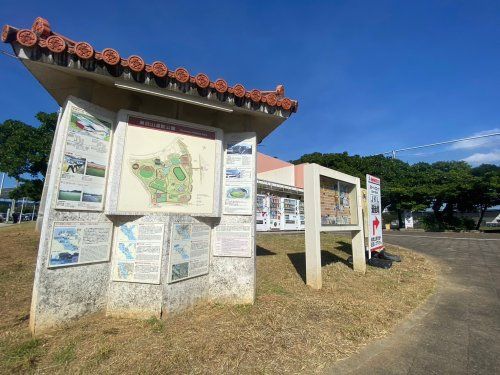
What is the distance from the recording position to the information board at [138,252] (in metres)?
3.93

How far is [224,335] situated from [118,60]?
3831 mm

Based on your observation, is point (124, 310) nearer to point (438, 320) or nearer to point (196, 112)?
point (196, 112)

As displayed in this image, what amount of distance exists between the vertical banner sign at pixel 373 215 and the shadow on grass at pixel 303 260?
3.47 feet

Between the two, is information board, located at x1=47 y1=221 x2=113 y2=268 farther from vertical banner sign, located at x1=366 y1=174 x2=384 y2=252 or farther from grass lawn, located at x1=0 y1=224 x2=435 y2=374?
vertical banner sign, located at x1=366 y1=174 x2=384 y2=252

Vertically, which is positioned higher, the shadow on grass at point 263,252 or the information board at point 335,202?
the information board at point 335,202

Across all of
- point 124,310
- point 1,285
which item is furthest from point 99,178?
point 1,285

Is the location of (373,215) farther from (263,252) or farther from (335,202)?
(263,252)

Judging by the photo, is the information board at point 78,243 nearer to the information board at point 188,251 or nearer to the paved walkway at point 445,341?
the information board at point 188,251

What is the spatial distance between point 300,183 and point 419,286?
20.4 m

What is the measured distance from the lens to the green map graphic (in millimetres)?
4281

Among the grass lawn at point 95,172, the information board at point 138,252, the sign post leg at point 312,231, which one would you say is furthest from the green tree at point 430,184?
the grass lawn at point 95,172

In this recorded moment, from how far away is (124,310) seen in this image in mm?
3922

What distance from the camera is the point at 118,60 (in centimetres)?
372

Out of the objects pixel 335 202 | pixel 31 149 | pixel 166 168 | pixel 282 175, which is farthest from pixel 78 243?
pixel 282 175
